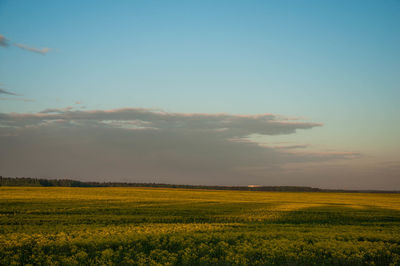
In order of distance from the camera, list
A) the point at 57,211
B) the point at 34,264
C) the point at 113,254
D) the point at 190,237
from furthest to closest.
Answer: the point at 57,211, the point at 190,237, the point at 113,254, the point at 34,264

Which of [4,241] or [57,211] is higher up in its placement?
[4,241]

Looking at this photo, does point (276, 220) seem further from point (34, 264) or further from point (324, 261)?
point (34, 264)

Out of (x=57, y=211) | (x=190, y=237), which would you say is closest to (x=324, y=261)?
(x=190, y=237)

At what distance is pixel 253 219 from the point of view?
29875 mm

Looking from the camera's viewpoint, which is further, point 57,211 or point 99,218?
point 57,211

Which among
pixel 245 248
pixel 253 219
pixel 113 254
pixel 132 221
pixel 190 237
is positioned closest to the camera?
pixel 113 254

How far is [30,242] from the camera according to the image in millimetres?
14828

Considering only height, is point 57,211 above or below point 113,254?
below

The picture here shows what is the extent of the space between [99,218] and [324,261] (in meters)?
22.2

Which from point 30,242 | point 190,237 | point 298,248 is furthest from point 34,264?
point 298,248

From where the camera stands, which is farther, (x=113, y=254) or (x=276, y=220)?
(x=276, y=220)

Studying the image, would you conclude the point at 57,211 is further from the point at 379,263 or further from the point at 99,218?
the point at 379,263

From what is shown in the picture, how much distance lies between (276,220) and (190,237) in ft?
52.7

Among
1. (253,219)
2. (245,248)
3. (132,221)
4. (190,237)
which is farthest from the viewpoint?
(253,219)
